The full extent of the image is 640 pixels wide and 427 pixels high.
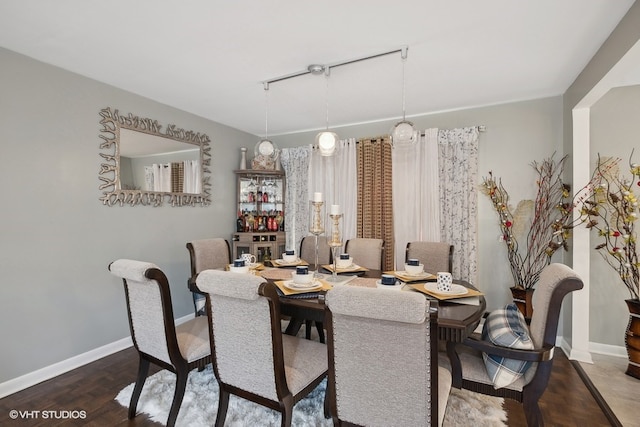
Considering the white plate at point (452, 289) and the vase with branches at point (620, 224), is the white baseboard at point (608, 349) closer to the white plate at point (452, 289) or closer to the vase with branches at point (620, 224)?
the vase with branches at point (620, 224)

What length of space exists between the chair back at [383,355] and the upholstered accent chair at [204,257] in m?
1.70

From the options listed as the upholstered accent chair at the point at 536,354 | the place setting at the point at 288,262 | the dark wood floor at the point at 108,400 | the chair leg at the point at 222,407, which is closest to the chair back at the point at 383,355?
the upholstered accent chair at the point at 536,354

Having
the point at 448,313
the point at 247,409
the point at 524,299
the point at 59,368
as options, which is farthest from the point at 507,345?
the point at 59,368

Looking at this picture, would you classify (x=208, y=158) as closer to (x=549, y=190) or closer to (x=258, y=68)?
(x=258, y=68)

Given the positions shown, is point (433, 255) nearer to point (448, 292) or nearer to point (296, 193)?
point (448, 292)

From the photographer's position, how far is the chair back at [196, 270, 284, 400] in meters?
1.37

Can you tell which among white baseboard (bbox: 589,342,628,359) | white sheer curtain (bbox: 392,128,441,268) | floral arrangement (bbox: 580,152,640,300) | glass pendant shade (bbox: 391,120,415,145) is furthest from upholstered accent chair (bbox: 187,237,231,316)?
white baseboard (bbox: 589,342,628,359)

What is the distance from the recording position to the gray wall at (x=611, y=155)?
8.91 ft

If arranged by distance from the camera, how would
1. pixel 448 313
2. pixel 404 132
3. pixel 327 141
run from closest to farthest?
pixel 448 313 → pixel 404 132 → pixel 327 141

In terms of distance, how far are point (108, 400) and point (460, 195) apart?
3612 mm

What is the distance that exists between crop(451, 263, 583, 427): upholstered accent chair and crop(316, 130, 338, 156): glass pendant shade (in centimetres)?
176

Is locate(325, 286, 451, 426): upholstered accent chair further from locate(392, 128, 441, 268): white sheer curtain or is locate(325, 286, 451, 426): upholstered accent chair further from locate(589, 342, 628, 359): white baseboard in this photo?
locate(589, 342, 628, 359): white baseboard

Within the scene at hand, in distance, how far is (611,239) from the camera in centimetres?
275

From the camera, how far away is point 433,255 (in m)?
2.76
